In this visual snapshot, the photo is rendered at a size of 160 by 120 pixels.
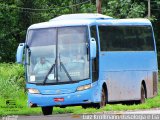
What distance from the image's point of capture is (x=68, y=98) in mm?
21891

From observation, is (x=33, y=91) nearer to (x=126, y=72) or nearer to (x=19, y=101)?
(x=126, y=72)

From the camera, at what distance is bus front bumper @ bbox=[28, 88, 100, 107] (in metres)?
21.9

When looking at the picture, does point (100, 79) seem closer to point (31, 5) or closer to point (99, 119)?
point (99, 119)

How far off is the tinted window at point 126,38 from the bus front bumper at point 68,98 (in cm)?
244

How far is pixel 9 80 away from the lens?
33219mm

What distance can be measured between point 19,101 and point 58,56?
23.7 feet

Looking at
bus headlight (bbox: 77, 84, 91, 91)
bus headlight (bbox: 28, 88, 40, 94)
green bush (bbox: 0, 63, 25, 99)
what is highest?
bus headlight (bbox: 77, 84, 91, 91)

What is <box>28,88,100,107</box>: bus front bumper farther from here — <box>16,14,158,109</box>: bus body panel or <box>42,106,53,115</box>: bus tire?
<box>42,106,53,115</box>: bus tire

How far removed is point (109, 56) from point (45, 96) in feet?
11.5

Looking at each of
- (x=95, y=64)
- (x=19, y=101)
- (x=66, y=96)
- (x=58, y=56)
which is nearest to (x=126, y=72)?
(x=95, y=64)

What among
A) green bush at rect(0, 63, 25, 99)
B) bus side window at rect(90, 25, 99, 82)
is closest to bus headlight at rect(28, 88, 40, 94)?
bus side window at rect(90, 25, 99, 82)

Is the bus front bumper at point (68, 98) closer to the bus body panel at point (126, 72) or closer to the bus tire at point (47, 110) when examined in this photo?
the bus tire at point (47, 110)

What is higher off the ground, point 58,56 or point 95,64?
point 58,56

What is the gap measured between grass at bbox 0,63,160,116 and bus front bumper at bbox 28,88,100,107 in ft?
1.27
